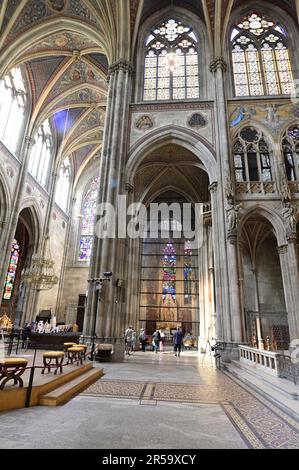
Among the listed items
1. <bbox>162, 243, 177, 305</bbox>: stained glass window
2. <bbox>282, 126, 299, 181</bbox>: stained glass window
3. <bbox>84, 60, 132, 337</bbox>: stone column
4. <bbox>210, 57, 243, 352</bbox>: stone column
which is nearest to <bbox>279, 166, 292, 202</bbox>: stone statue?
<bbox>282, 126, 299, 181</bbox>: stained glass window

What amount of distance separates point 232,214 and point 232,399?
7865mm

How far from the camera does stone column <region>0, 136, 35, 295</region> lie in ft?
53.6

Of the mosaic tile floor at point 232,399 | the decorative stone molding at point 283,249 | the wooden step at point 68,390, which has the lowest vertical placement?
the mosaic tile floor at point 232,399

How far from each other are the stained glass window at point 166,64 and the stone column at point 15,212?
9501mm

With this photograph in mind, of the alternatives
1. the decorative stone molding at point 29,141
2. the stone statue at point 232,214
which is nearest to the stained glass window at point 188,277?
the stone statue at point 232,214

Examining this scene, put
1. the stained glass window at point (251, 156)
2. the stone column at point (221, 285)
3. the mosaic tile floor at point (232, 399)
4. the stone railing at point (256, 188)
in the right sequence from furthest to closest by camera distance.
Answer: the stained glass window at point (251, 156) → the stone railing at point (256, 188) → the stone column at point (221, 285) → the mosaic tile floor at point (232, 399)

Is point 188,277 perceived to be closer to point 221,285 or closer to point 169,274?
point 169,274

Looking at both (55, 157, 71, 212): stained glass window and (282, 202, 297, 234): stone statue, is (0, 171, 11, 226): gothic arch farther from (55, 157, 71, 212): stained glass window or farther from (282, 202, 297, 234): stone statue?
(282, 202, 297, 234): stone statue

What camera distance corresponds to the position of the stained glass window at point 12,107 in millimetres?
17375

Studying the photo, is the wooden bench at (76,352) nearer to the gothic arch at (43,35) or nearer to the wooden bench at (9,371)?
the wooden bench at (9,371)

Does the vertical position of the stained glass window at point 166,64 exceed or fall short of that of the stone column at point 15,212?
it exceeds it

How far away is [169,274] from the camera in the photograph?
79.8 ft

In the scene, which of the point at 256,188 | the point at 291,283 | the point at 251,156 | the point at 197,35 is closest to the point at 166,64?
the point at 197,35

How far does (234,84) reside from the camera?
14898mm
